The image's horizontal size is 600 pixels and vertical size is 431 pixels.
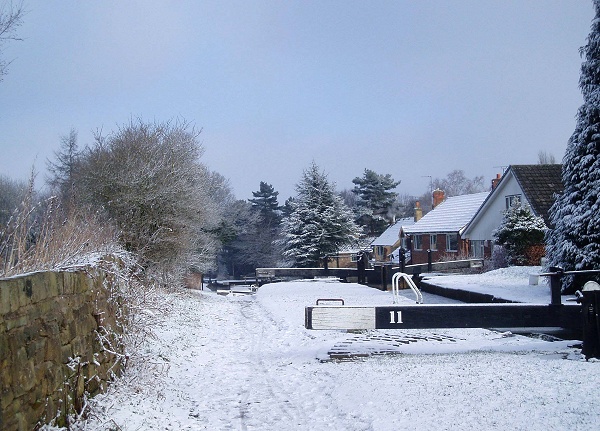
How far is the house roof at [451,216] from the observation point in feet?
137

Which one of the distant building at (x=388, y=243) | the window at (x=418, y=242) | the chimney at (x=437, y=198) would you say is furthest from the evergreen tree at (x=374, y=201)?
the window at (x=418, y=242)

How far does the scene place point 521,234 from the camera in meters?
25.3

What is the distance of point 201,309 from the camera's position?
18.8 meters

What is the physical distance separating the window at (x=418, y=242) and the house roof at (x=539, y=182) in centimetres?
1525

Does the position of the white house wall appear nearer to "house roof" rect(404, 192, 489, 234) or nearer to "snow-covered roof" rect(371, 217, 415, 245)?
"house roof" rect(404, 192, 489, 234)

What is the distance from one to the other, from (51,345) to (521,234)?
23.2 meters

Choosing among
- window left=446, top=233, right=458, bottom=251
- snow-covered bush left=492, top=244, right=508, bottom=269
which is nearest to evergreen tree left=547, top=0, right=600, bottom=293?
snow-covered bush left=492, top=244, right=508, bottom=269

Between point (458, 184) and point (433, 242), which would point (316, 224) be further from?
point (458, 184)

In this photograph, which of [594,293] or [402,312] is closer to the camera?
[594,293]

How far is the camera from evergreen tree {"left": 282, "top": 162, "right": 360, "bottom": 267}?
40.1 metres

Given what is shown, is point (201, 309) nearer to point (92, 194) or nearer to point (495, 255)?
point (92, 194)

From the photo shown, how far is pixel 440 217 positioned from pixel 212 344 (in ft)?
116

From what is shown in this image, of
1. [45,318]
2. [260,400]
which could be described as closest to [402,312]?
[260,400]

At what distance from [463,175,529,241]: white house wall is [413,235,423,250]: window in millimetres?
8133
